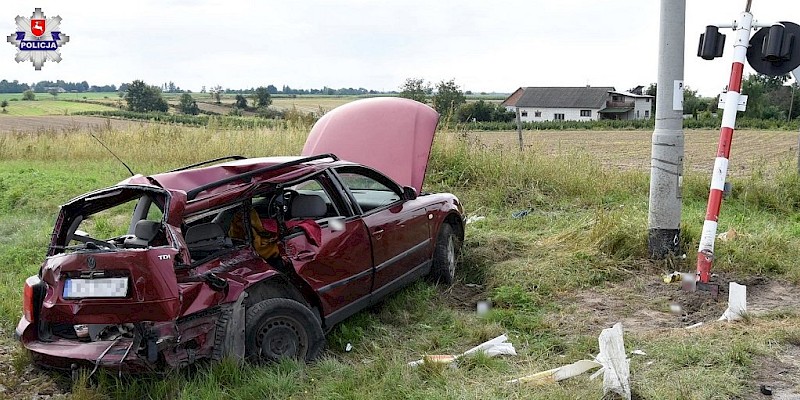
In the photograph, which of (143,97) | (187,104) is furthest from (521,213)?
(143,97)

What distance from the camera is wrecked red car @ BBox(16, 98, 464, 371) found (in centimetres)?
434

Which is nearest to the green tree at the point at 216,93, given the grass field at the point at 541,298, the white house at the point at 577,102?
the grass field at the point at 541,298

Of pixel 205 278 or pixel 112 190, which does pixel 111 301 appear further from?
pixel 112 190

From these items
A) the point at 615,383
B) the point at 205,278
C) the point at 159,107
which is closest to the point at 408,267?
the point at 205,278

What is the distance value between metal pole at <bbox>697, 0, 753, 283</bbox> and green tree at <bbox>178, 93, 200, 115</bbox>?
73.8ft

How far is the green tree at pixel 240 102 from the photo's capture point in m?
27.2

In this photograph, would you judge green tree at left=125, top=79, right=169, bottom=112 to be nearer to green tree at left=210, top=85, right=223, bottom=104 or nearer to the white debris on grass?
green tree at left=210, top=85, right=223, bottom=104

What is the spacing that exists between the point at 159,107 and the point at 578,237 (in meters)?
25.2

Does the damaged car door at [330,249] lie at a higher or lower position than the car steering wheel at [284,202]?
lower

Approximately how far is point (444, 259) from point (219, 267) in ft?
9.83

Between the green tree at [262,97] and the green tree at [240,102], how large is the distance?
55 cm

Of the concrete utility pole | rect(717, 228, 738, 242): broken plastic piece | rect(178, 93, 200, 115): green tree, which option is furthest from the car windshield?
rect(178, 93, 200, 115): green tree

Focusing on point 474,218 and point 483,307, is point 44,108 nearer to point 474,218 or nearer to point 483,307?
point 474,218

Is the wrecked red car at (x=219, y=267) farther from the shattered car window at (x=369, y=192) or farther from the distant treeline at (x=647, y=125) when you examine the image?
the distant treeline at (x=647, y=125)
